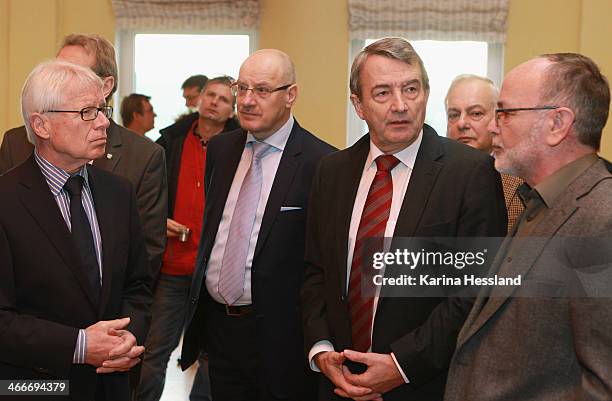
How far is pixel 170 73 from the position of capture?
759 cm

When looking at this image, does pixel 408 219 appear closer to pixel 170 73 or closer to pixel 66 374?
pixel 66 374

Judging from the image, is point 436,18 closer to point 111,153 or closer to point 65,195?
point 111,153

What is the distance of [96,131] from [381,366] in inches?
45.3

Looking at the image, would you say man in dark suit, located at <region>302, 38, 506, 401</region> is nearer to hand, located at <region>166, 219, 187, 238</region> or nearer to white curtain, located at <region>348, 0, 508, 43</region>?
hand, located at <region>166, 219, 187, 238</region>

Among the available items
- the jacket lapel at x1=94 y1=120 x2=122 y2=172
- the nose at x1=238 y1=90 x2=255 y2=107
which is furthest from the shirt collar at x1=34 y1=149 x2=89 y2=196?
the nose at x1=238 y1=90 x2=255 y2=107

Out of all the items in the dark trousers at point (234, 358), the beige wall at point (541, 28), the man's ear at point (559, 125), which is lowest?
the dark trousers at point (234, 358)

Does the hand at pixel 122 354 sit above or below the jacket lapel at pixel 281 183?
below

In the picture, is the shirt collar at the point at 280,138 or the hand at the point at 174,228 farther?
the hand at the point at 174,228

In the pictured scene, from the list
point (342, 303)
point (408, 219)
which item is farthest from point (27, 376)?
point (408, 219)

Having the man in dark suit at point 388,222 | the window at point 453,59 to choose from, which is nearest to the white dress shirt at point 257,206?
the man in dark suit at point 388,222

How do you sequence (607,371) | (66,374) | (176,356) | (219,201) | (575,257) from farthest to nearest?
(176,356)
(219,201)
(66,374)
(575,257)
(607,371)

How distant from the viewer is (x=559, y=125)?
82.0 inches

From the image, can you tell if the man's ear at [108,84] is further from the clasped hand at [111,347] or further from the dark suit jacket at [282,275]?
the clasped hand at [111,347]

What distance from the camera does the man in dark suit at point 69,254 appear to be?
237 cm
